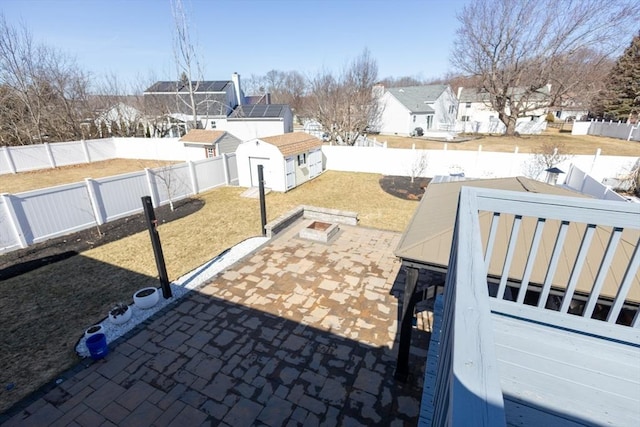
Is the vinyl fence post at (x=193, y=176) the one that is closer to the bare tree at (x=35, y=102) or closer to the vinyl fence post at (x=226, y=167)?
the vinyl fence post at (x=226, y=167)

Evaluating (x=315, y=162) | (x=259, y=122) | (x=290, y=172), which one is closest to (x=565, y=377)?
(x=290, y=172)

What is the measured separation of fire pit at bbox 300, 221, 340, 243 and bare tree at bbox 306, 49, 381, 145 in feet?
44.7

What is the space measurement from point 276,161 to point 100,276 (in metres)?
8.78

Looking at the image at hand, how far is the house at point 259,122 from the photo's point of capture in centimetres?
2919

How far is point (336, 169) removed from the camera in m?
19.2

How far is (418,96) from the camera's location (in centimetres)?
3778

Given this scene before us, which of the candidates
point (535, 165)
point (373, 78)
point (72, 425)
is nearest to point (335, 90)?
point (373, 78)

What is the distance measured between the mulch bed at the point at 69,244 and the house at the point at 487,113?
3413 centimetres

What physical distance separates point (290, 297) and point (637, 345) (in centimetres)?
550

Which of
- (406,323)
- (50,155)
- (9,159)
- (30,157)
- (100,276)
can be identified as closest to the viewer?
(406,323)

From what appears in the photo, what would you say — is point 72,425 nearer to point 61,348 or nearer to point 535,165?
point 61,348

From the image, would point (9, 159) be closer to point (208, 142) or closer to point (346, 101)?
point (208, 142)

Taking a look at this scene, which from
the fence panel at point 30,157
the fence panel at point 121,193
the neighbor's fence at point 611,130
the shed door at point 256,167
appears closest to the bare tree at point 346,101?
the shed door at point 256,167

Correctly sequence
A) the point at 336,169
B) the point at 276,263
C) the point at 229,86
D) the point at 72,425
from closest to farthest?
the point at 72,425
the point at 276,263
the point at 336,169
the point at 229,86
